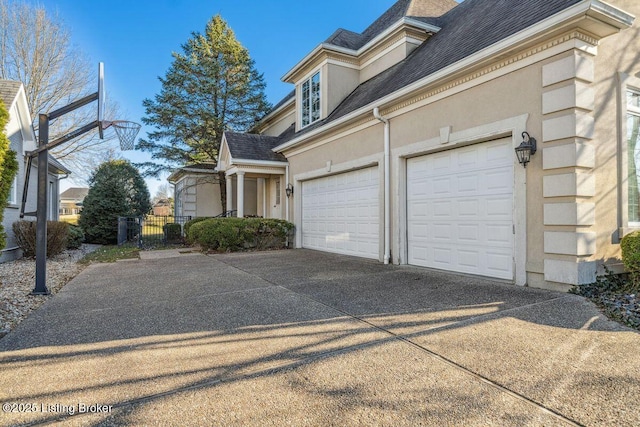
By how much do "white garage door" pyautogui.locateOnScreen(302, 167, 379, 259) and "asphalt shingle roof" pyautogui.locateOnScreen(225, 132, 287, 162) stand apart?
2239 millimetres

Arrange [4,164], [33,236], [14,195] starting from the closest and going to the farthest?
[4,164] → [33,236] → [14,195]

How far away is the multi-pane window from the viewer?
543cm

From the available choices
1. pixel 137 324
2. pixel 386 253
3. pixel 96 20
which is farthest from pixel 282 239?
pixel 96 20

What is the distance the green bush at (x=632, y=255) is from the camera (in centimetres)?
465

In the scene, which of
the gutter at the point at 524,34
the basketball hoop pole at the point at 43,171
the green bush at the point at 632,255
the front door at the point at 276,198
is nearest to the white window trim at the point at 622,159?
the green bush at the point at 632,255

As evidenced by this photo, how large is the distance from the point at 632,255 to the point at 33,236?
12.8 metres

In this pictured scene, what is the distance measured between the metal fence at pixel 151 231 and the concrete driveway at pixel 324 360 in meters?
9.63

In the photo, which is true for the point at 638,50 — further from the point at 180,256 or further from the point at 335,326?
the point at 180,256

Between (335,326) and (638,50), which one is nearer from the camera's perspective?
(335,326)

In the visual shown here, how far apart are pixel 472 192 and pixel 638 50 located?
335cm

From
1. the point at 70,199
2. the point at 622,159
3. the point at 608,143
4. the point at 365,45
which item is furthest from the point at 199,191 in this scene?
the point at 70,199

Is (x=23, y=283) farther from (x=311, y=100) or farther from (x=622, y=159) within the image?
(x=622, y=159)

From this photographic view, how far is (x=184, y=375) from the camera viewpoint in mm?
2623

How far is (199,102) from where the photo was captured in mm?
18719
